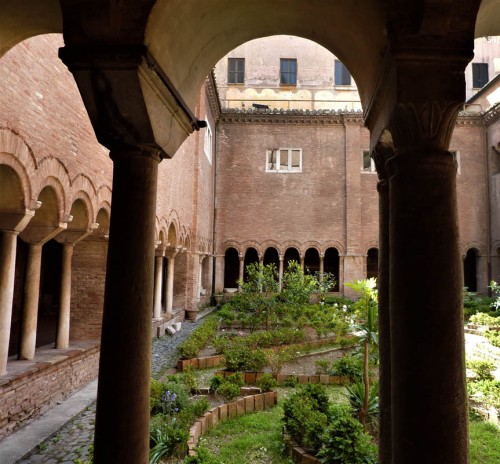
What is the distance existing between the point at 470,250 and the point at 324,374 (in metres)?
16.4

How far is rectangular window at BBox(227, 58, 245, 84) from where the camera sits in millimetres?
25031

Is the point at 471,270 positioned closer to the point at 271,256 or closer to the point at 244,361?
the point at 271,256

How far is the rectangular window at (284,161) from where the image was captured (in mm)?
21703

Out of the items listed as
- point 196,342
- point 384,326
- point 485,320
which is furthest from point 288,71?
point 384,326

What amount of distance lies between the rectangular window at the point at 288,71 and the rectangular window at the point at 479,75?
422 inches

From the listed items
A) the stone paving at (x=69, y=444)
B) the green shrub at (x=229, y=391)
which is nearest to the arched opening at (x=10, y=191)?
the stone paving at (x=69, y=444)

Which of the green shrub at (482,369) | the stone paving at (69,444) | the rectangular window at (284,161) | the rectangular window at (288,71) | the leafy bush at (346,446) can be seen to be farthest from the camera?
the rectangular window at (288,71)

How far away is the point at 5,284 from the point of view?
19.2ft

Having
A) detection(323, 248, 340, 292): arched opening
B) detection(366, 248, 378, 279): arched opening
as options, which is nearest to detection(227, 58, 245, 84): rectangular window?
detection(323, 248, 340, 292): arched opening

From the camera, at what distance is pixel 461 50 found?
6.30ft

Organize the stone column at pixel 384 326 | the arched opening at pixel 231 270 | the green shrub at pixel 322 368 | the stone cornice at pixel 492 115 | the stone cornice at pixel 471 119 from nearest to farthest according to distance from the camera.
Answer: the stone column at pixel 384 326 → the green shrub at pixel 322 368 → the stone cornice at pixel 492 115 → the stone cornice at pixel 471 119 → the arched opening at pixel 231 270

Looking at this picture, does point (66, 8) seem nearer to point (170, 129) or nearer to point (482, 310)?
point (170, 129)

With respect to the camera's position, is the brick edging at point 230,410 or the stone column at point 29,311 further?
the stone column at point 29,311

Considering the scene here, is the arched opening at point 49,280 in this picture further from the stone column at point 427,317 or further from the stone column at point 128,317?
the stone column at point 427,317
